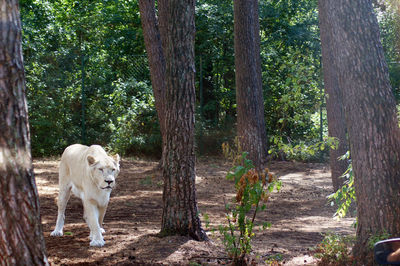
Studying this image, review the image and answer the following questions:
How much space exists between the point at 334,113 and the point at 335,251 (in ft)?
18.3

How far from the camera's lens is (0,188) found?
Result: 10.6 feet

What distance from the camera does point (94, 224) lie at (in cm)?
587

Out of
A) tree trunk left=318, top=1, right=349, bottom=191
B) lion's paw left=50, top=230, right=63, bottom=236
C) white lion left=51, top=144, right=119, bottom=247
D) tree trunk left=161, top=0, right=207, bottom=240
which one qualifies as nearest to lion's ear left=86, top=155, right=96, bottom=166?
white lion left=51, top=144, right=119, bottom=247

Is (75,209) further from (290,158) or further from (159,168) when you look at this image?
(290,158)

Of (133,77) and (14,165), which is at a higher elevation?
(133,77)

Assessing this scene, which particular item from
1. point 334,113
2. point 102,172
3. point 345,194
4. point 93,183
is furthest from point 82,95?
point 345,194

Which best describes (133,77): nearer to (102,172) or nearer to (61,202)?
(61,202)

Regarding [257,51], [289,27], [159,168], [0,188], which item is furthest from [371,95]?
[289,27]

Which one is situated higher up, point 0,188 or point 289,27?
point 289,27

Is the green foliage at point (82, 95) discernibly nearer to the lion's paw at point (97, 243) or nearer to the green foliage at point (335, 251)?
the lion's paw at point (97, 243)

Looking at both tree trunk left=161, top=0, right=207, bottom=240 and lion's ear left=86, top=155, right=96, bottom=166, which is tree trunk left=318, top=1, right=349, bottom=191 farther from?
lion's ear left=86, top=155, right=96, bottom=166

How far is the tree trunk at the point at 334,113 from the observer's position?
10.0 m

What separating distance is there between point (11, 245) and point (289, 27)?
52.8ft

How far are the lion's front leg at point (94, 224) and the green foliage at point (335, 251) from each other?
2417 mm
